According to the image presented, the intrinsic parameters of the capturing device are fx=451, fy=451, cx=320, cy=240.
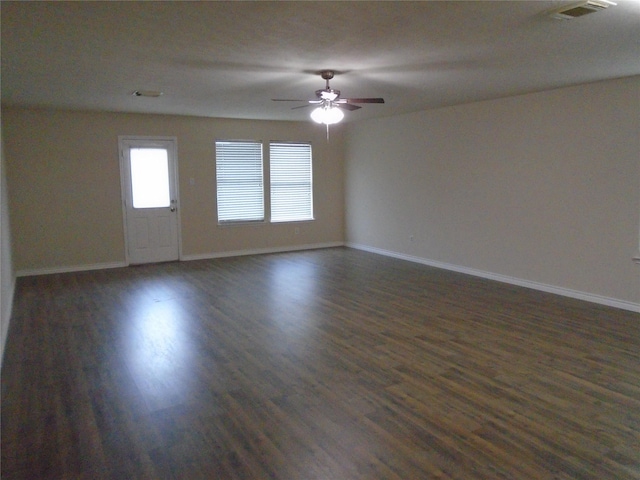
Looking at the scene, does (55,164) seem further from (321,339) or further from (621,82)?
(621,82)

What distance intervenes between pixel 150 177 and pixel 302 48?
4.85 metres

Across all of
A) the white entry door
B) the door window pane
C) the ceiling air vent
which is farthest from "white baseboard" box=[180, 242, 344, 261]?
the ceiling air vent

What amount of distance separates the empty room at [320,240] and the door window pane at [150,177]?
0.03 meters

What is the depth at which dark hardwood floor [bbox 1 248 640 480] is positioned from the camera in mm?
2346

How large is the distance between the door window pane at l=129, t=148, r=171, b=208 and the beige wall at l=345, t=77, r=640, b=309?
3.77 meters

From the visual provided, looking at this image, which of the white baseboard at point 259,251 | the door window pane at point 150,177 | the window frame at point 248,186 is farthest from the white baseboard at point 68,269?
the window frame at point 248,186

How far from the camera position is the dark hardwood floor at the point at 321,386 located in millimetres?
2346

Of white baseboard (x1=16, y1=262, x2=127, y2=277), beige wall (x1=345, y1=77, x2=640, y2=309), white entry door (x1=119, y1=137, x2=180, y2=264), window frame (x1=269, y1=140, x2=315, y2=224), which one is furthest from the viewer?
window frame (x1=269, y1=140, x2=315, y2=224)

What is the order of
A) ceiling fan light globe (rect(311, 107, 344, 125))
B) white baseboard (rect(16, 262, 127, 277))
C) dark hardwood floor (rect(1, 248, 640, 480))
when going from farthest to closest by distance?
white baseboard (rect(16, 262, 127, 277))
ceiling fan light globe (rect(311, 107, 344, 125))
dark hardwood floor (rect(1, 248, 640, 480))

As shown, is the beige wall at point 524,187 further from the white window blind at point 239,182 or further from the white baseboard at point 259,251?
the white window blind at point 239,182

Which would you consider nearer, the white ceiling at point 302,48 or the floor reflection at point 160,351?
the white ceiling at point 302,48

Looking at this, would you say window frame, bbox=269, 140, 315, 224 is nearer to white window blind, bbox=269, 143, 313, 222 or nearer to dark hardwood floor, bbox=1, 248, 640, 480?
white window blind, bbox=269, 143, 313, 222

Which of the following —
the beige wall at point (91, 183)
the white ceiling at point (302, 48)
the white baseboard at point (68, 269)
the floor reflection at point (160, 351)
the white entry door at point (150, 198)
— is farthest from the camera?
the white entry door at point (150, 198)

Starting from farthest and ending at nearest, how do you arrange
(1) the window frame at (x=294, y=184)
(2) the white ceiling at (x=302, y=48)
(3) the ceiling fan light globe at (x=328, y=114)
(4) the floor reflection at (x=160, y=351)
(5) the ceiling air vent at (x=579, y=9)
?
(1) the window frame at (x=294, y=184) < (3) the ceiling fan light globe at (x=328, y=114) < (4) the floor reflection at (x=160, y=351) < (2) the white ceiling at (x=302, y=48) < (5) the ceiling air vent at (x=579, y=9)
